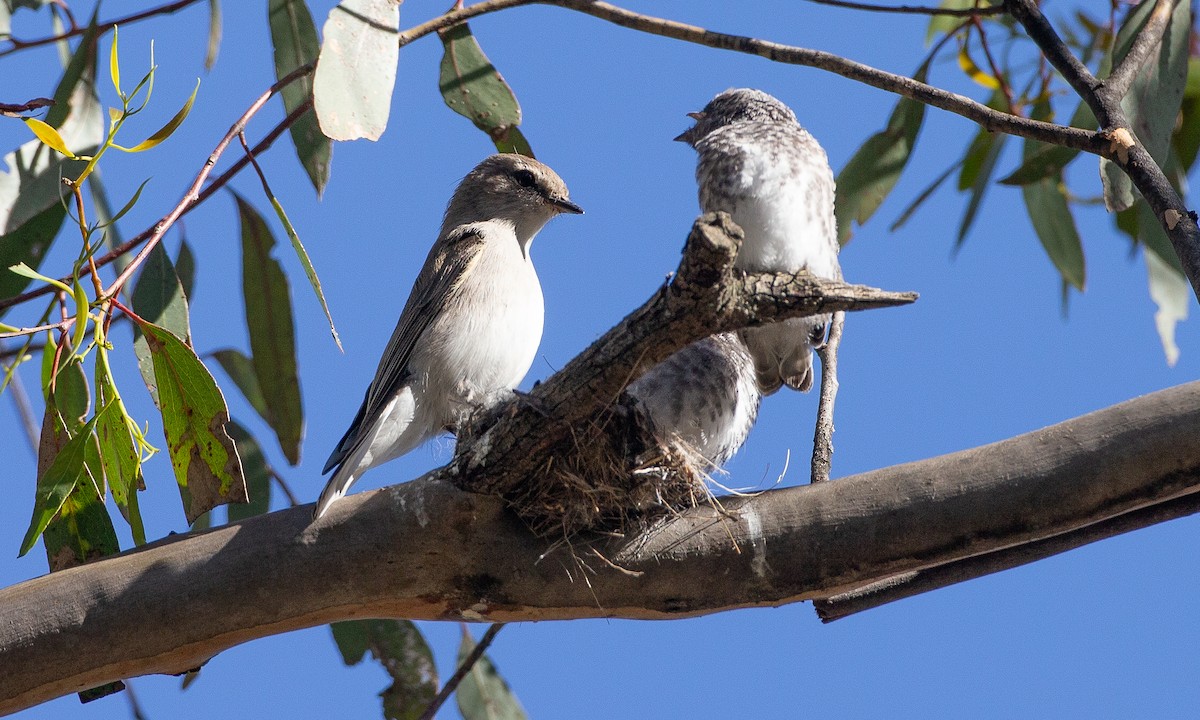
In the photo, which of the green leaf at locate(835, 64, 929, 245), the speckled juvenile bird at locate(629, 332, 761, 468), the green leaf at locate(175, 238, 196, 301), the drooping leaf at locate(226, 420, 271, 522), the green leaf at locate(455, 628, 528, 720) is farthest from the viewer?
the green leaf at locate(835, 64, 929, 245)

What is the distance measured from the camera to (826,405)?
2.95 m

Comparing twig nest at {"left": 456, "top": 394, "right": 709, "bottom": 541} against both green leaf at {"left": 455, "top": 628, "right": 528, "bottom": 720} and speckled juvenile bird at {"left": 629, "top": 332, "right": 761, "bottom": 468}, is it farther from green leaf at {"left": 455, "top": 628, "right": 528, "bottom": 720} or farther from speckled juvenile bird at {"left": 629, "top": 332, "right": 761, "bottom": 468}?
green leaf at {"left": 455, "top": 628, "right": 528, "bottom": 720}

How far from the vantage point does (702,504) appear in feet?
7.89

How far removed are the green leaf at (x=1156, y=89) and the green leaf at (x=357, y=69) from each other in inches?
62.6

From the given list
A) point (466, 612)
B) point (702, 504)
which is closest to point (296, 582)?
point (466, 612)

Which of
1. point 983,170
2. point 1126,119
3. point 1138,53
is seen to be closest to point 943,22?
point 983,170

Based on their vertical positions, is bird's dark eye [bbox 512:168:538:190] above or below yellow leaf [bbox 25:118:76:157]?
above

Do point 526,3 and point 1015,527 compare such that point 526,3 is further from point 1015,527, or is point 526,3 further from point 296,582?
point 1015,527

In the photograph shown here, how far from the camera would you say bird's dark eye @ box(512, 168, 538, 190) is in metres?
3.66

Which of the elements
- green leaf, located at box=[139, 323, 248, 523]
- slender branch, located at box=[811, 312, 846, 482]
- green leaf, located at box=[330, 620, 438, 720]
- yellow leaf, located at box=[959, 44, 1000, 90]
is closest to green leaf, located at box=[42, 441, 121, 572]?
green leaf, located at box=[139, 323, 248, 523]

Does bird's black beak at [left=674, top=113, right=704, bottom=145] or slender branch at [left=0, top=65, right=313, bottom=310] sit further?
bird's black beak at [left=674, top=113, right=704, bottom=145]

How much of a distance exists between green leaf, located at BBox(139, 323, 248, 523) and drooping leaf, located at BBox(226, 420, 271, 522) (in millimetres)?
653

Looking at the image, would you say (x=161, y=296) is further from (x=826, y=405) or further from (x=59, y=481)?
(x=826, y=405)

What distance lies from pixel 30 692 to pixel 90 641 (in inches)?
5.7
